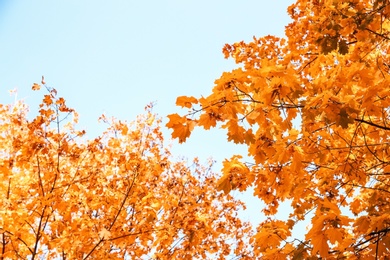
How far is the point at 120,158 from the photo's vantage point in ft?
17.8

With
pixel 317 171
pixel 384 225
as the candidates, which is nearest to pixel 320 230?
pixel 384 225

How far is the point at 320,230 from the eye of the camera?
2.13 metres

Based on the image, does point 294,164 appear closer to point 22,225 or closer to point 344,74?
point 344,74

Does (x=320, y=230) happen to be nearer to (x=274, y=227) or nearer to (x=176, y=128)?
(x=274, y=227)

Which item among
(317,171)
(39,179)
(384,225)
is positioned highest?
(39,179)

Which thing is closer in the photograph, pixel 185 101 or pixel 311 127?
pixel 185 101

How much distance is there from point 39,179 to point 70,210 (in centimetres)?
64

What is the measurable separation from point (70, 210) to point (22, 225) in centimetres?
63

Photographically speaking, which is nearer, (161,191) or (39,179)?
(39,179)

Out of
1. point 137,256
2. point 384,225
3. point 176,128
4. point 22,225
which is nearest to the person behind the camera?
point 176,128

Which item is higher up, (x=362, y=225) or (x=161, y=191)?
(x=161, y=191)

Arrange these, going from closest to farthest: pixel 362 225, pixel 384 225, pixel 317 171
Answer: pixel 384 225
pixel 362 225
pixel 317 171

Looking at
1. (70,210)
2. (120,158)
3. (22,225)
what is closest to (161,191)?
(120,158)

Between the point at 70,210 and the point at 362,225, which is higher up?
the point at 70,210
